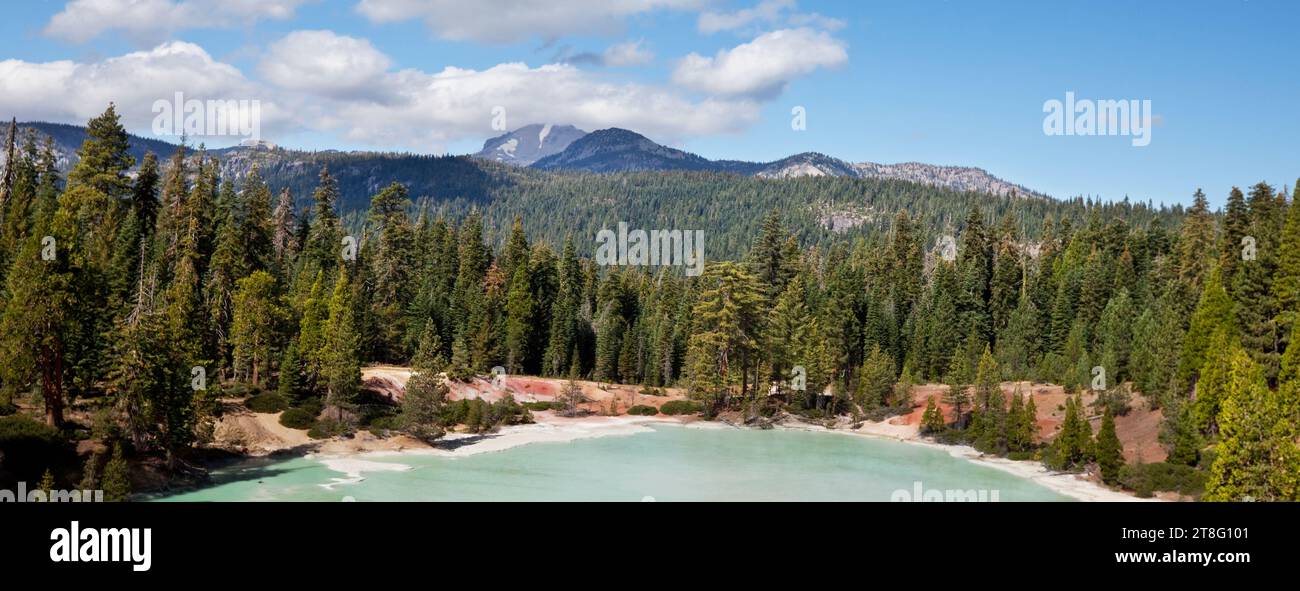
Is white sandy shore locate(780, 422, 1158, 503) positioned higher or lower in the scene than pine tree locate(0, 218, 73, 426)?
lower

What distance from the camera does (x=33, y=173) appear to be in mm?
69625

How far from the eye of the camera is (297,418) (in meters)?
51.2

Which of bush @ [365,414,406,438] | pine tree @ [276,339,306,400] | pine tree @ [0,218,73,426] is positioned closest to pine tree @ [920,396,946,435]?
bush @ [365,414,406,438]

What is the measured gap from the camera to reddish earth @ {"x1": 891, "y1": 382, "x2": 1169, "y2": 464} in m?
50.6

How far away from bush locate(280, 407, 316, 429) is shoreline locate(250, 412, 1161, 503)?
89.3 inches

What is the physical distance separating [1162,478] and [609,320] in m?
55.6

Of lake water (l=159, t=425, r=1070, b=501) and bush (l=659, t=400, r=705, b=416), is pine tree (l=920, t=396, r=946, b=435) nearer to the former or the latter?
lake water (l=159, t=425, r=1070, b=501)


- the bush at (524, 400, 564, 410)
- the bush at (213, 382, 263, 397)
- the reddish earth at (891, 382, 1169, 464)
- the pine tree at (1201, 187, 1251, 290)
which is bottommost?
A: the bush at (524, 400, 564, 410)

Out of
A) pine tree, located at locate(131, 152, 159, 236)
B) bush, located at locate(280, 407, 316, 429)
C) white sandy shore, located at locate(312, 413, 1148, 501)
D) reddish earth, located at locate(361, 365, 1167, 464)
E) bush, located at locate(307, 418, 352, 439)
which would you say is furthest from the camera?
pine tree, located at locate(131, 152, 159, 236)

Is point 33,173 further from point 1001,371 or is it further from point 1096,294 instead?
point 1096,294

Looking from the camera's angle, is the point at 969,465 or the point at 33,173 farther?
the point at 33,173

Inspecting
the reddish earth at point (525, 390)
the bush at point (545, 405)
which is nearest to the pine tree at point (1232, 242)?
the reddish earth at point (525, 390)
